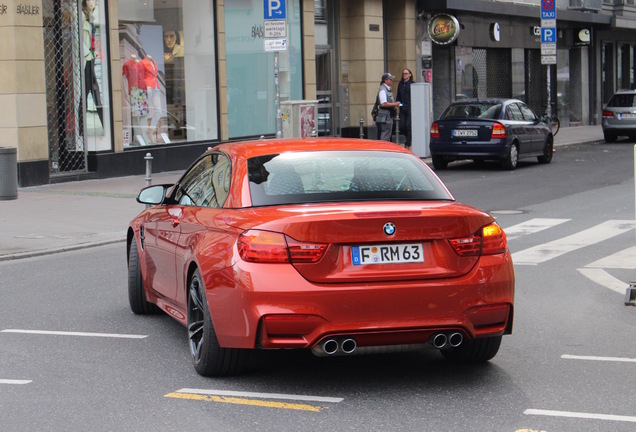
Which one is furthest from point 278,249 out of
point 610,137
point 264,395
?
point 610,137

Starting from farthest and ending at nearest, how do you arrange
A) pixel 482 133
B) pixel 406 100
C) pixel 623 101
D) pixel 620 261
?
pixel 623 101 < pixel 406 100 < pixel 482 133 < pixel 620 261

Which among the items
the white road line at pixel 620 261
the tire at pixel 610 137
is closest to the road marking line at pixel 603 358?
the white road line at pixel 620 261

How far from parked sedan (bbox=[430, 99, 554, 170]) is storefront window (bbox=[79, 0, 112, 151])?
6878 millimetres

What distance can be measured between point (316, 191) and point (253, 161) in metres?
0.58

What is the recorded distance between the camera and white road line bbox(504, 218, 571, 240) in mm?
13450

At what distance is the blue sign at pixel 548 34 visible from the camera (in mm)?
32656

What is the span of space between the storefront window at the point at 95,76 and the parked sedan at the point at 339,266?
50.0 feet

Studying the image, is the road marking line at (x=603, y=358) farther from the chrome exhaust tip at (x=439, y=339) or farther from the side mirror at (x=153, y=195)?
the side mirror at (x=153, y=195)

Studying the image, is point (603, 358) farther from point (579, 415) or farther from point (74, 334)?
point (74, 334)

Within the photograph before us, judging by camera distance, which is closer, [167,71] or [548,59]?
[167,71]

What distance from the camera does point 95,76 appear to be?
21.8 meters

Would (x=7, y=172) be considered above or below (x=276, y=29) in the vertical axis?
below

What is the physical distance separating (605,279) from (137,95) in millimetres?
14783

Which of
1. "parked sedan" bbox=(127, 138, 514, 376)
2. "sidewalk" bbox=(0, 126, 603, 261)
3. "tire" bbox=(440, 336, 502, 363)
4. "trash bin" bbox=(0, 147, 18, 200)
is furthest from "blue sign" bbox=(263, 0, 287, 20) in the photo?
"tire" bbox=(440, 336, 502, 363)
